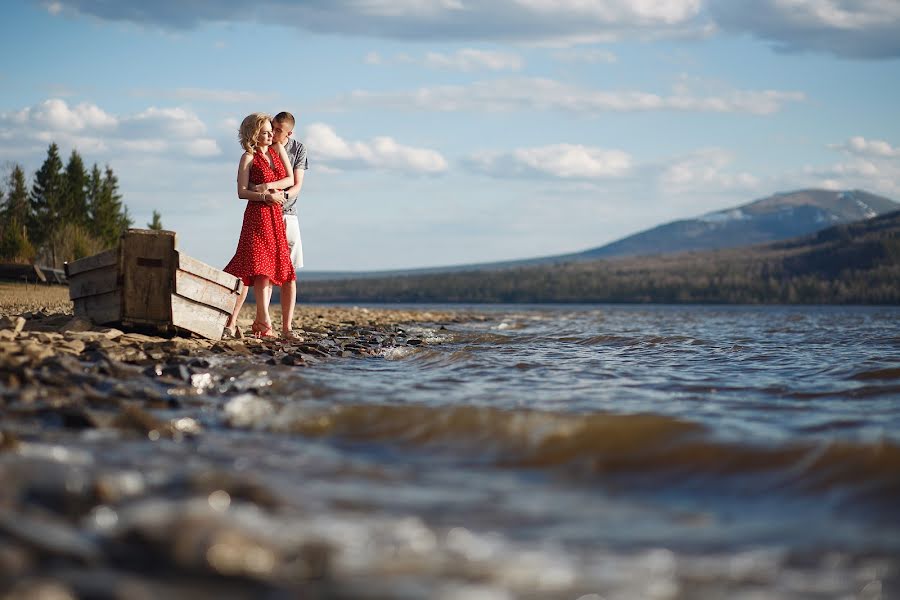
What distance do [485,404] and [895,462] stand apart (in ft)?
10.7

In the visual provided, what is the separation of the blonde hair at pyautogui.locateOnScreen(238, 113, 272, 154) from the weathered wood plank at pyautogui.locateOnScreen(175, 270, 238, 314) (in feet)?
6.37

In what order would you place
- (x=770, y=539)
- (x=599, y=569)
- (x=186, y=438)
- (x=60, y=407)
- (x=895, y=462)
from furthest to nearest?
(x=60, y=407) → (x=186, y=438) → (x=895, y=462) → (x=770, y=539) → (x=599, y=569)

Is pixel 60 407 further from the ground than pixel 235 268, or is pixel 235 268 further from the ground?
pixel 235 268

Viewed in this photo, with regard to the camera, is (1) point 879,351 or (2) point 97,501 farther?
(1) point 879,351

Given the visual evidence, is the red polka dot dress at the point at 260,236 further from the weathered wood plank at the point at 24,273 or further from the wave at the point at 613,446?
the weathered wood plank at the point at 24,273

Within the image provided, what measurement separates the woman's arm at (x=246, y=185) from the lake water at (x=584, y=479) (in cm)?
319

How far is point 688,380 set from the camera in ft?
32.1

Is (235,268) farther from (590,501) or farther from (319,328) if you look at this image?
(590,501)

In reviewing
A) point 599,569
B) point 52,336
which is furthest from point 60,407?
point 599,569

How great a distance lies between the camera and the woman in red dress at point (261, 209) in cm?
1163

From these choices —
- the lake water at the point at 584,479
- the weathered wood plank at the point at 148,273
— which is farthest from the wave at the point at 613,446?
the weathered wood plank at the point at 148,273

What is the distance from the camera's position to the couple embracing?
38.3ft

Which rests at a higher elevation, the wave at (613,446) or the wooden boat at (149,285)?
the wooden boat at (149,285)

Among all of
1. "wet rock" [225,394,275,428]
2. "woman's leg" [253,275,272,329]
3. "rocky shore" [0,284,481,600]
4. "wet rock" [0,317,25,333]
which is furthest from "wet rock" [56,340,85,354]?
"woman's leg" [253,275,272,329]
